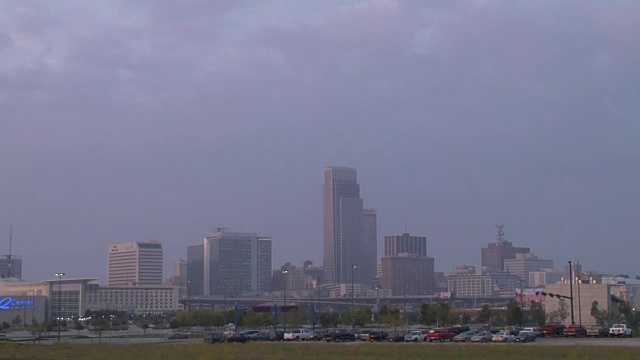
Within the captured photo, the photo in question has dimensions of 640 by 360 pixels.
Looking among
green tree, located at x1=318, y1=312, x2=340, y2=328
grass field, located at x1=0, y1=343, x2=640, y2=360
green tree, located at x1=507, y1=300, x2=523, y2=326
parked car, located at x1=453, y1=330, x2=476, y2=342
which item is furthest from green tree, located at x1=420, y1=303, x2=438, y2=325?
grass field, located at x1=0, y1=343, x2=640, y2=360

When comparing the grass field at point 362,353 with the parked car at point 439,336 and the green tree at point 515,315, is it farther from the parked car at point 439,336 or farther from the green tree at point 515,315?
the green tree at point 515,315

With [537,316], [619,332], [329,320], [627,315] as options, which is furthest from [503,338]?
[329,320]

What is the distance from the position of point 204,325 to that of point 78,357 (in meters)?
111

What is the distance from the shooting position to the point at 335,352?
65250 millimetres

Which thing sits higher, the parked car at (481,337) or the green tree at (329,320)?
the parked car at (481,337)

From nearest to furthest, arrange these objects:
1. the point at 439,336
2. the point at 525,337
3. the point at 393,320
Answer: the point at 525,337 < the point at 439,336 < the point at 393,320

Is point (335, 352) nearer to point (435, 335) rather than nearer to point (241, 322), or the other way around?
point (435, 335)

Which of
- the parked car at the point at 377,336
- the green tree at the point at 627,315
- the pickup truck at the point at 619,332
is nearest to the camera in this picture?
the parked car at the point at 377,336

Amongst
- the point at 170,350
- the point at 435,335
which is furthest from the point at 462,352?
the point at 435,335

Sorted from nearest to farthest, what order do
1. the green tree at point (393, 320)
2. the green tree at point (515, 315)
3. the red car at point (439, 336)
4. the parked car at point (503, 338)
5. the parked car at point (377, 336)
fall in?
the parked car at point (503, 338) < the red car at point (439, 336) < the parked car at point (377, 336) < the green tree at point (393, 320) < the green tree at point (515, 315)

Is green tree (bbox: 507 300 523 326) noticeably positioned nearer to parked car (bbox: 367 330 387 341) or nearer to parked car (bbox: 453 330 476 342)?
parked car (bbox: 367 330 387 341)

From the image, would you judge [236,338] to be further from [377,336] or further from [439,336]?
[439,336]

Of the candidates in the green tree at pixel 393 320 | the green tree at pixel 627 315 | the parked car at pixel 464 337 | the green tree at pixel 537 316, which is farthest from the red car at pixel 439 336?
the green tree at pixel 537 316

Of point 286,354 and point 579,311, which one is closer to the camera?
point 286,354
